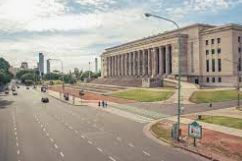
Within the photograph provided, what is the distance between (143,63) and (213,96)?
7182cm

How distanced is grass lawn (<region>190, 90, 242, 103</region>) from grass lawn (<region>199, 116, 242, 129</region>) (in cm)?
2842

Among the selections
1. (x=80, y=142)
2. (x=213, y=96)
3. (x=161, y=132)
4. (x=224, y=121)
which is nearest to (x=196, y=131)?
(x=161, y=132)

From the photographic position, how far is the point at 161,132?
40906 mm

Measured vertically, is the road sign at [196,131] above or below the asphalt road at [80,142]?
above

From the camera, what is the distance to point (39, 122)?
49.9 m

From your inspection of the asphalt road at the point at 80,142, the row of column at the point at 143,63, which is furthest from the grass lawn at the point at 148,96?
the row of column at the point at 143,63

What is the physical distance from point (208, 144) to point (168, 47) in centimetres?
10288

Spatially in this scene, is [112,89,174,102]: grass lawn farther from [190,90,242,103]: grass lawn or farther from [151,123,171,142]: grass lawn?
[151,123,171,142]: grass lawn

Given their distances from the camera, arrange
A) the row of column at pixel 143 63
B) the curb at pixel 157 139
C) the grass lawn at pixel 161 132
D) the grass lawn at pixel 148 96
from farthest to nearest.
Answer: the row of column at pixel 143 63, the grass lawn at pixel 148 96, the grass lawn at pixel 161 132, the curb at pixel 157 139

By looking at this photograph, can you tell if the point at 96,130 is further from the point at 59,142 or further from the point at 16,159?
the point at 16,159

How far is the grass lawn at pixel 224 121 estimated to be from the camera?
45347 millimetres

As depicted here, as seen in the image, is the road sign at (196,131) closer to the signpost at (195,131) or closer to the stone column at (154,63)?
the signpost at (195,131)

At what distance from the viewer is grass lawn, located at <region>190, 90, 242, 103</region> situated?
8144 cm

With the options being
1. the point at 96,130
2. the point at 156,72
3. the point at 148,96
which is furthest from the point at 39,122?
the point at 156,72
